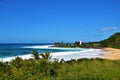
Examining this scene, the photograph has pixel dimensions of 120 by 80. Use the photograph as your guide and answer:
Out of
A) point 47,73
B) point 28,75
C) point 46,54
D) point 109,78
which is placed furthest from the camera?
point 46,54

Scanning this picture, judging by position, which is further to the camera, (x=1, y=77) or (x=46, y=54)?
(x=46, y=54)

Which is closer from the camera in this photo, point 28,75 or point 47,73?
point 28,75

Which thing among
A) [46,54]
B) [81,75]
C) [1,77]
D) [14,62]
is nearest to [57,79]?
[81,75]

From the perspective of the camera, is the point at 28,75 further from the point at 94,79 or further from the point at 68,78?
the point at 94,79

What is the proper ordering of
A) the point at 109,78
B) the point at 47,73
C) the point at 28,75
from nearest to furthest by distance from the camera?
1. the point at 109,78
2. the point at 28,75
3. the point at 47,73

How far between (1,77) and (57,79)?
241cm

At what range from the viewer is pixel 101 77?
1105 cm

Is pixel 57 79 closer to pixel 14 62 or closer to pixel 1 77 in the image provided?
pixel 1 77

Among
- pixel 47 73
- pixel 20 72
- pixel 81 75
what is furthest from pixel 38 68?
pixel 81 75

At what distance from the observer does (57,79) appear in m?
10.9

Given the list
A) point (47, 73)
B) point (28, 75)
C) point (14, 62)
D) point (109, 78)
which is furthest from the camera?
point (14, 62)

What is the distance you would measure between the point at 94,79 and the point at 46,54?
1315 centimetres

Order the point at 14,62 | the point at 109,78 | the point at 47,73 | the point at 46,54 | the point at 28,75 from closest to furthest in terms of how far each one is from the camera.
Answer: the point at 109,78, the point at 28,75, the point at 47,73, the point at 14,62, the point at 46,54

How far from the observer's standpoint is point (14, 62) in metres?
16.1
